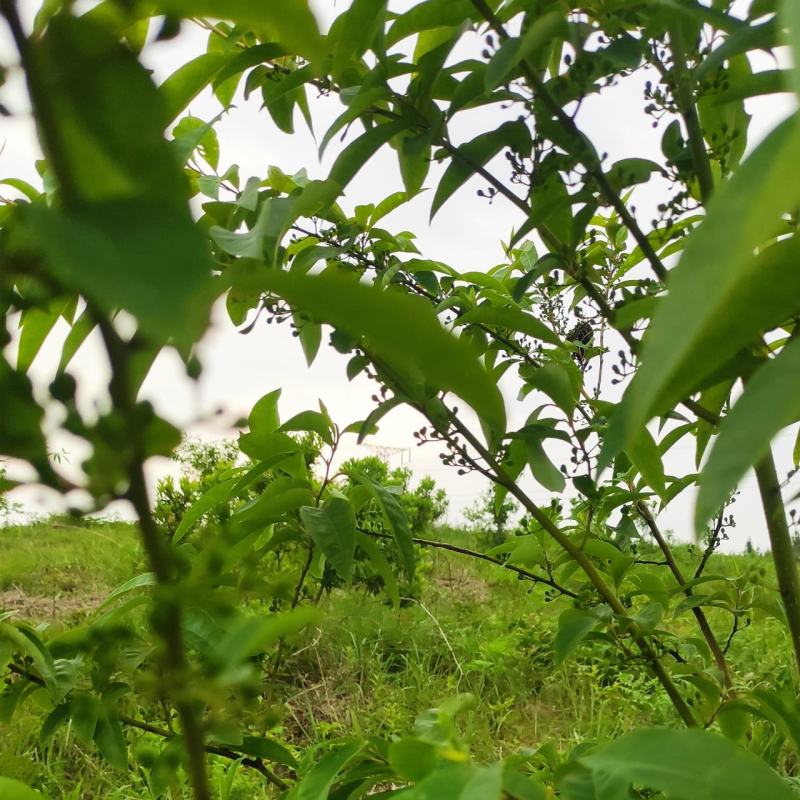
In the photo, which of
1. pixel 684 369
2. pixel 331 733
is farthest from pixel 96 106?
pixel 331 733

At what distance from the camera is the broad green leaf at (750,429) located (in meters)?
0.18

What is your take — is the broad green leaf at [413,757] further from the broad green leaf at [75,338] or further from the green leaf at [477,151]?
the green leaf at [477,151]

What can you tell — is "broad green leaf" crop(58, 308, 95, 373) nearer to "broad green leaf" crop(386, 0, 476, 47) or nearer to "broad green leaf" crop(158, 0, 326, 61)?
"broad green leaf" crop(158, 0, 326, 61)

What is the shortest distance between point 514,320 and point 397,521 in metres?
0.19

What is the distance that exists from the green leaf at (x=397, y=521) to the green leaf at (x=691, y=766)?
0.95 ft

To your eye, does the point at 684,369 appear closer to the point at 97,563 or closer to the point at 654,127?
the point at 654,127

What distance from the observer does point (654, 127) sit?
0.62 metres

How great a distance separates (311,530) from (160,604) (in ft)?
1.26

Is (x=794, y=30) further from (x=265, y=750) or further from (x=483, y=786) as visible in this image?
(x=265, y=750)

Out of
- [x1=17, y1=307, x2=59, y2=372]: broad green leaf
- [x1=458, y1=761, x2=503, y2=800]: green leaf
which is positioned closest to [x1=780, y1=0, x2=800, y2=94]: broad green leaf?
[x1=458, y1=761, x2=503, y2=800]: green leaf

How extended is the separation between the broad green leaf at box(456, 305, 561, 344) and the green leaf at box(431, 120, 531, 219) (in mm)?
88

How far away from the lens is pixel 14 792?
296mm

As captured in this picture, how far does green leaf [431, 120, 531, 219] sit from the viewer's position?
573 millimetres

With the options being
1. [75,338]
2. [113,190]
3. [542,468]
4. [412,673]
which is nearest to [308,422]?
[542,468]
